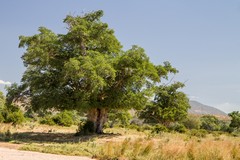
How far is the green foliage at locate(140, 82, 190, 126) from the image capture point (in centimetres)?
4842

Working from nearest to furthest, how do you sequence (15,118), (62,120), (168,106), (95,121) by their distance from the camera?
(95,121)
(15,118)
(62,120)
(168,106)

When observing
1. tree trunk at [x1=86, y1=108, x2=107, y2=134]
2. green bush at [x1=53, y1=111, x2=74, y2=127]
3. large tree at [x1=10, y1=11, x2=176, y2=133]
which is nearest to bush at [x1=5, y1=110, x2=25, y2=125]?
green bush at [x1=53, y1=111, x2=74, y2=127]

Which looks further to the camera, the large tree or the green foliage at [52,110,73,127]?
the green foliage at [52,110,73,127]

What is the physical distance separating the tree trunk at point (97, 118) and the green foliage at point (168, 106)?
2198cm

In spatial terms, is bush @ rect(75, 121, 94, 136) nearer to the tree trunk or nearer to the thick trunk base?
the thick trunk base

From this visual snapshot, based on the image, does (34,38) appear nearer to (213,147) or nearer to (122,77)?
(122,77)

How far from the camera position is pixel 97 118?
27234 millimetres

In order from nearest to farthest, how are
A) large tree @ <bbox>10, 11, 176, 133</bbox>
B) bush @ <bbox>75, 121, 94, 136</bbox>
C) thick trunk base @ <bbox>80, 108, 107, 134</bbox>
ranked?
large tree @ <bbox>10, 11, 176, 133</bbox> → bush @ <bbox>75, 121, 94, 136</bbox> → thick trunk base @ <bbox>80, 108, 107, 134</bbox>

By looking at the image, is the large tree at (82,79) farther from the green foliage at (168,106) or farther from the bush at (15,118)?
the green foliage at (168,106)

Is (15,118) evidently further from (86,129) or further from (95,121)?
(86,129)

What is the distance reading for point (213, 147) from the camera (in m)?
13.7

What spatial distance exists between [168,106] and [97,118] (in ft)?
80.9

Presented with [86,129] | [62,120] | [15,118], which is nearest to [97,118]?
[86,129]

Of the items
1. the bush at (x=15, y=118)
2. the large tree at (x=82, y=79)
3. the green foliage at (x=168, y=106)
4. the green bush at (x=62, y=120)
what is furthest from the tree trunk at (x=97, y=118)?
the green foliage at (x=168, y=106)
